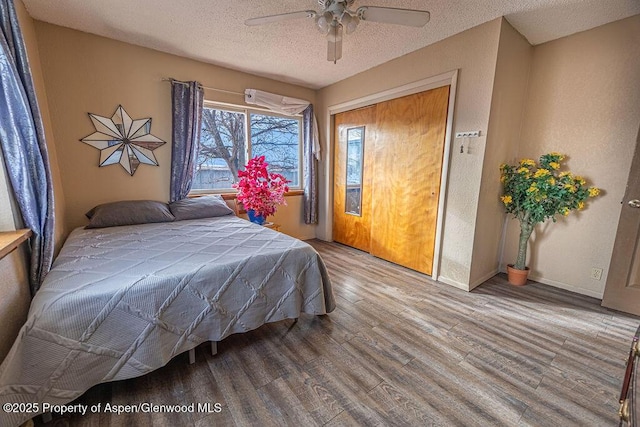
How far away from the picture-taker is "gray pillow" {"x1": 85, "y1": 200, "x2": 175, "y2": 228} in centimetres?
234

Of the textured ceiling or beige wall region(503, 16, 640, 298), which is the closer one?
the textured ceiling

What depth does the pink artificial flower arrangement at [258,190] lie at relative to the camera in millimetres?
3059

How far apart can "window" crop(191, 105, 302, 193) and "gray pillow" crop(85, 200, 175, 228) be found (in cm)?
65

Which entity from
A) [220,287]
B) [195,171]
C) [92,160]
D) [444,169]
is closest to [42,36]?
[92,160]

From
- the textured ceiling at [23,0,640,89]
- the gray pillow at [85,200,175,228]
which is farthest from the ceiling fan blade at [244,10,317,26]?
the gray pillow at [85,200,175,228]

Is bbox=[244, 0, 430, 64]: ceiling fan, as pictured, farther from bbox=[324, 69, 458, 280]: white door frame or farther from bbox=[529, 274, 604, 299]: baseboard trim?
bbox=[529, 274, 604, 299]: baseboard trim

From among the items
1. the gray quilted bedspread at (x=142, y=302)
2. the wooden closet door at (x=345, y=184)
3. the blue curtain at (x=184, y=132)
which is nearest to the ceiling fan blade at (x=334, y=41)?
the gray quilted bedspread at (x=142, y=302)

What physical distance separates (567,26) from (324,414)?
3503mm

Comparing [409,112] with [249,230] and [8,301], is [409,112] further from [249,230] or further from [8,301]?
[8,301]

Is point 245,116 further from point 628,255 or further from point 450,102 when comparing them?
point 628,255

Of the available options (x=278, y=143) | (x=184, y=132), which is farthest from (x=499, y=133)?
(x=184, y=132)

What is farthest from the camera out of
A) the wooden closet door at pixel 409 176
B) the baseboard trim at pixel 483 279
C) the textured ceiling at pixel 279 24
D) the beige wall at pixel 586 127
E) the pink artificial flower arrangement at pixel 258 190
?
the pink artificial flower arrangement at pixel 258 190

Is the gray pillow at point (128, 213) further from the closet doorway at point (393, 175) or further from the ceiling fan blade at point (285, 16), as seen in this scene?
the closet doorway at point (393, 175)

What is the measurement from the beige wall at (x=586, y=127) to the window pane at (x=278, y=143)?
9.40 feet
